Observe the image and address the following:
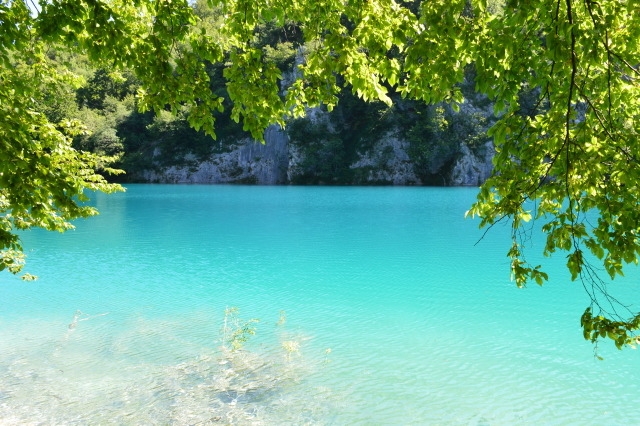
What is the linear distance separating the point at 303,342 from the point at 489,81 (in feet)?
19.6

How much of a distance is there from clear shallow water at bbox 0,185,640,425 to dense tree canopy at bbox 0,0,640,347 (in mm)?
3188

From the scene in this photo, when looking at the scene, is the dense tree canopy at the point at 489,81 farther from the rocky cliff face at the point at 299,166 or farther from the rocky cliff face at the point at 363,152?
the rocky cliff face at the point at 299,166

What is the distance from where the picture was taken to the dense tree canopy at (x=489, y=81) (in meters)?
2.79

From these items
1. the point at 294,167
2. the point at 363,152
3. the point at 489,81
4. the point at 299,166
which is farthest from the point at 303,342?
the point at 363,152

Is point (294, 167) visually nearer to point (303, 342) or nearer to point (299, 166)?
point (299, 166)

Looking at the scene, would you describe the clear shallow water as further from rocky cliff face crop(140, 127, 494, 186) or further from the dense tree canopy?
rocky cliff face crop(140, 127, 494, 186)

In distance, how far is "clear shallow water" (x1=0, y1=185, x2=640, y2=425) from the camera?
5.95 m

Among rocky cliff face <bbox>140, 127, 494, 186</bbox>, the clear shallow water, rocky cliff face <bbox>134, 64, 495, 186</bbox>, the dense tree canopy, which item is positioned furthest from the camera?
rocky cliff face <bbox>134, 64, 495, 186</bbox>

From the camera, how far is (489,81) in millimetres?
3035

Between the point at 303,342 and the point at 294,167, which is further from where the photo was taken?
the point at 294,167

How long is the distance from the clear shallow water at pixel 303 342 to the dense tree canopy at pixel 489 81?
126 inches

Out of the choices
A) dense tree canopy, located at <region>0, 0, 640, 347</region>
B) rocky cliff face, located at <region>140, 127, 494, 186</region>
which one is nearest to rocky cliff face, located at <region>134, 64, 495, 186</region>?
rocky cliff face, located at <region>140, 127, 494, 186</region>

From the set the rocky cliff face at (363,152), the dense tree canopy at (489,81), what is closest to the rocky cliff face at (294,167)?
the rocky cliff face at (363,152)

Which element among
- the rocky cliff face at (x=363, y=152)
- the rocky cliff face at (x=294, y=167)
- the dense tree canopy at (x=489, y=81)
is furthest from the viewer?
the rocky cliff face at (x=363, y=152)
